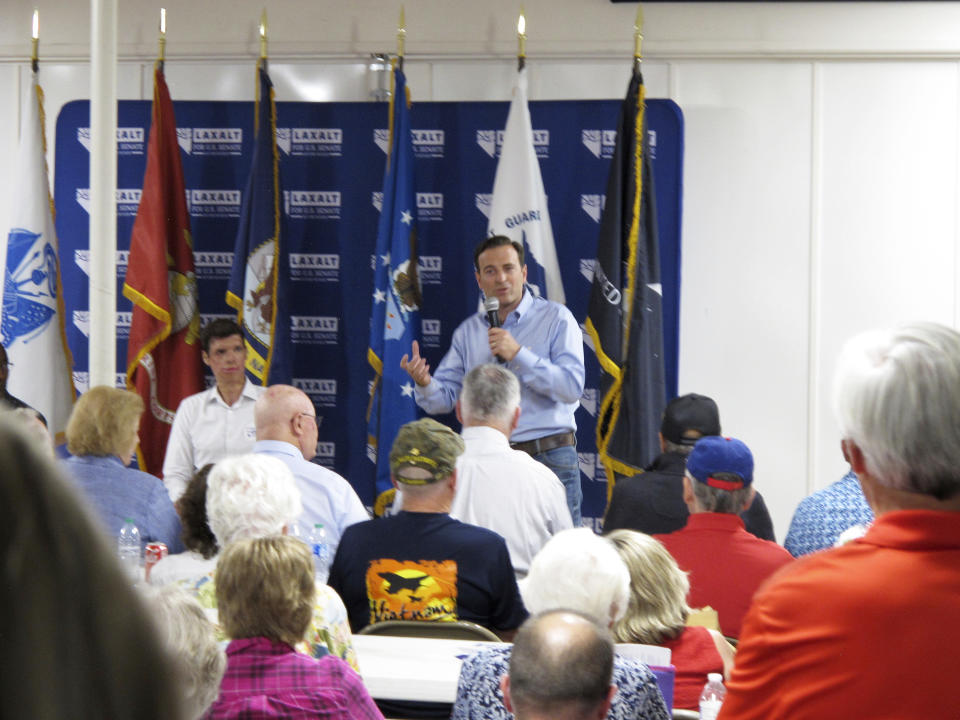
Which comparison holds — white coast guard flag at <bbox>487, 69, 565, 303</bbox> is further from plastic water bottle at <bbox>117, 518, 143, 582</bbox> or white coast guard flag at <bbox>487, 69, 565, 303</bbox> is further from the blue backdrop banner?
plastic water bottle at <bbox>117, 518, 143, 582</bbox>

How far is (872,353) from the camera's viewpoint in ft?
4.20

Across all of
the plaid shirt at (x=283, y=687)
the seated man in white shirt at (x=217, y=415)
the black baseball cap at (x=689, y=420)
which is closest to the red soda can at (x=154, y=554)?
the plaid shirt at (x=283, y=687)

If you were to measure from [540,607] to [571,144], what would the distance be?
12.5 feet

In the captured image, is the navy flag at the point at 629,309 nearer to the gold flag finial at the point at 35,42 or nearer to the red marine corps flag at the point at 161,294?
the red marine corps flag at the point at 161,294

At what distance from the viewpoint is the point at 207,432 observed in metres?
5.27

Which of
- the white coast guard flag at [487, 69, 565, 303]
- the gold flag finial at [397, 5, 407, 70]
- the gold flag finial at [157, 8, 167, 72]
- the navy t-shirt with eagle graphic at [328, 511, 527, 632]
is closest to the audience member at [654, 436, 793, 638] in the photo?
the navy t-shirt with eagle graphic at [328, 511, 527, 632]

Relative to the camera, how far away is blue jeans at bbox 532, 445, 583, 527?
16.8 feet

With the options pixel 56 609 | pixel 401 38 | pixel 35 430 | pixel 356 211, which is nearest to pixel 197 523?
pixel 35 430

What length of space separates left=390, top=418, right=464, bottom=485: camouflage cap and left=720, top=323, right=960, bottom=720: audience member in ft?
6.09

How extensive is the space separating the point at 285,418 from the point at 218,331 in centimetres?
147

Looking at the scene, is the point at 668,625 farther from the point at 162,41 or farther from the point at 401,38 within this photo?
the point at 162,41

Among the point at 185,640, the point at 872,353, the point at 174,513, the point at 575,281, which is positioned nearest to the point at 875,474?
the point at 872,353

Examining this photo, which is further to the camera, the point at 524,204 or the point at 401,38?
the point at 401,38

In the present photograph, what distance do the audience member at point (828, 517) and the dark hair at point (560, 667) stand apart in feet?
6.27
